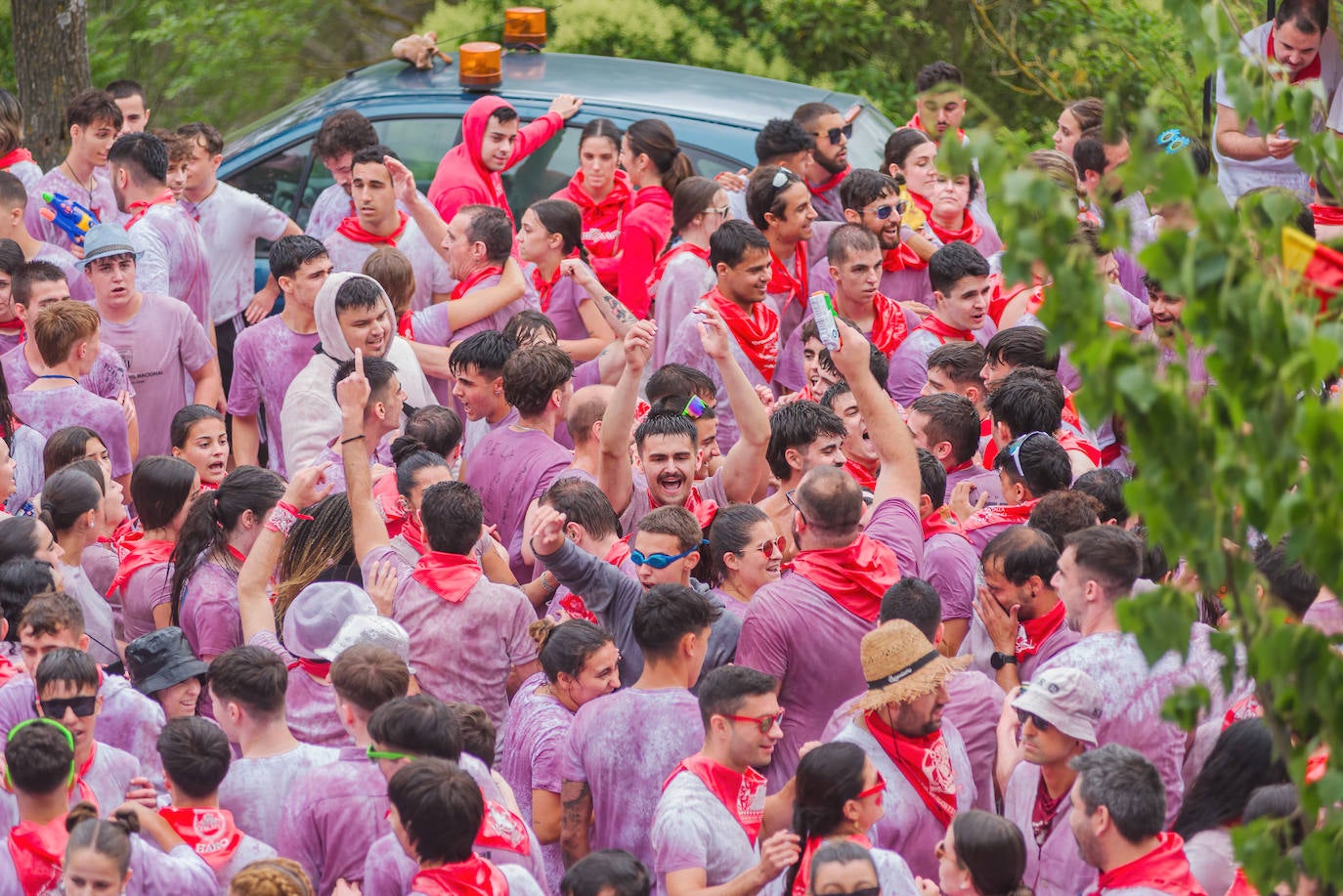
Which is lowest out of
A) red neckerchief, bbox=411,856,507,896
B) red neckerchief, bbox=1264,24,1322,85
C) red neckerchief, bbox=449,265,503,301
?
red neckerchief, bbox=449,265,503,301

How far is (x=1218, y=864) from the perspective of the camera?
4.14 m

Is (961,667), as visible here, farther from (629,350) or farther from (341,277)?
(341,277)

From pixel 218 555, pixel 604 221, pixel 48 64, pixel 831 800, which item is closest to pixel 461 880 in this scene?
pixel 831 800

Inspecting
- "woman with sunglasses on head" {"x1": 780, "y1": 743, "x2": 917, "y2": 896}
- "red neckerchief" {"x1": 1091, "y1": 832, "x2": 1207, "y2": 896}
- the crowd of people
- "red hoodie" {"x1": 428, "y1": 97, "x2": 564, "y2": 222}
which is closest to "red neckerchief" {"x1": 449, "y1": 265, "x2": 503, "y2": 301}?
the crowd of people

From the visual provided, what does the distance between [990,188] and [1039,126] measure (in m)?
10.4

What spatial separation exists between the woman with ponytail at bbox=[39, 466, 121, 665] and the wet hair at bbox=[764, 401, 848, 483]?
243 centimetres

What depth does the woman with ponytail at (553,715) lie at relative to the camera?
4820mm

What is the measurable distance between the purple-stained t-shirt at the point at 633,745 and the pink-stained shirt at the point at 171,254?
161 inches

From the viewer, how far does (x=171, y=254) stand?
8117mm

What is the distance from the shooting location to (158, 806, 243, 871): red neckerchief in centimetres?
431

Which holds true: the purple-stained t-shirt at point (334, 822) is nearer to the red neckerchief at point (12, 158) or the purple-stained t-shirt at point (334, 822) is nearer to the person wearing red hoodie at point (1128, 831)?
the person wearing red hoodie at point (1128, 831)

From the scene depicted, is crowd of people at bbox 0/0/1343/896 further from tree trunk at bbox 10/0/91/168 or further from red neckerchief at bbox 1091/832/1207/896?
tree trunk at bbox 10/0/91/168

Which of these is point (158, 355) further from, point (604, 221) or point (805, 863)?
point (805, 863)

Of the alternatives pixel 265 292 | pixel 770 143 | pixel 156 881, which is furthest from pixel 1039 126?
pixel 156 881
